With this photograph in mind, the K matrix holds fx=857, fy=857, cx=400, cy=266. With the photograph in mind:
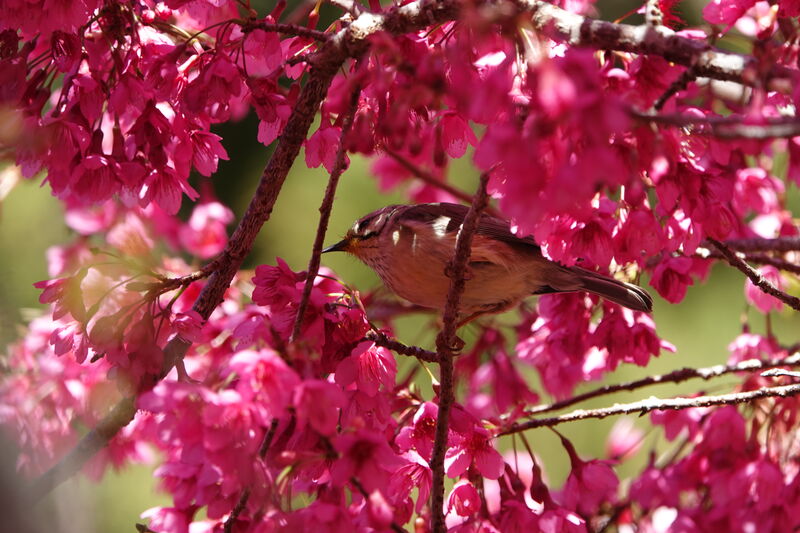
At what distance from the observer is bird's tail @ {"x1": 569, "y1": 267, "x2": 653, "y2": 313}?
241cm

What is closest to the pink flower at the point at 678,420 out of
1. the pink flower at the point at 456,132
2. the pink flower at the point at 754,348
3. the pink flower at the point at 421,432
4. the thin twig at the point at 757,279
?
the pink flower at the point at 754,348

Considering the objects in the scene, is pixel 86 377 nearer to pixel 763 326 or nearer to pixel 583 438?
pixel 583 438

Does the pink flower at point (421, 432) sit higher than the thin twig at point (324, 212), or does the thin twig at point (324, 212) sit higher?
the thin twig at point (324, 212)

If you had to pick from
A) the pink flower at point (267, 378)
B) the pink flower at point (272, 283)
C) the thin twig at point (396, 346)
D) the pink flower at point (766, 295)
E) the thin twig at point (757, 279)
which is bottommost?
the pink flower at point (267, 378)

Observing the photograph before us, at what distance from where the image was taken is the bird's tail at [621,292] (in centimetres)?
241

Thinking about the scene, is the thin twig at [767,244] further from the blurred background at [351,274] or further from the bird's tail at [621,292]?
the blurred background at [351,274]

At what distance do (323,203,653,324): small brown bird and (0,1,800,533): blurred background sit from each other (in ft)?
3.83

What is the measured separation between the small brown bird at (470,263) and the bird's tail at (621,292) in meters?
0.11

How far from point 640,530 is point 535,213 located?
72.6 inches

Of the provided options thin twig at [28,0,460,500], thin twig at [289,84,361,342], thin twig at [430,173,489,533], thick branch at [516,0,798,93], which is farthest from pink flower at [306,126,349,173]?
thick branch at [516,0,798,93]

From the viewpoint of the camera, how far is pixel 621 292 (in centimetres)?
243

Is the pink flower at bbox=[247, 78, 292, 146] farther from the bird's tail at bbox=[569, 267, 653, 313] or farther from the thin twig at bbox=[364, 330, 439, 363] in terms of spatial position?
the bird's tail at bbox=[569, 267, 653, 313]

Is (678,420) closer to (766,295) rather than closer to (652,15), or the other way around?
(766,295)

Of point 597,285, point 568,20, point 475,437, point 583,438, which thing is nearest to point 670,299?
point 597,285
